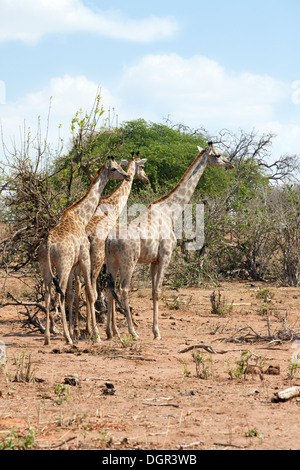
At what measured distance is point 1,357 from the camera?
620 centimetres

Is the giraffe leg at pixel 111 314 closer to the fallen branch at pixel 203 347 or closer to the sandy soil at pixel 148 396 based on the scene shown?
the sandy soil at pixel 148 396

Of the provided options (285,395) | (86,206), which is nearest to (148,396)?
(285,395)

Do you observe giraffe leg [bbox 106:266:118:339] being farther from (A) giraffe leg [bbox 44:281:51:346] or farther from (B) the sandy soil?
(A) giraffe leg [bbox 44:281:51:346]

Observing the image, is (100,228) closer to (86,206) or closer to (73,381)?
(86,206)

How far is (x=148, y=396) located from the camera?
17.5 feet

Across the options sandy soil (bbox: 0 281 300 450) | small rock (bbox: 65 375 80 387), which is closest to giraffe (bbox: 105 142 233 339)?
sandy soil (bbox: 0 281 300 450)

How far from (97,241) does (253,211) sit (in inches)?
356

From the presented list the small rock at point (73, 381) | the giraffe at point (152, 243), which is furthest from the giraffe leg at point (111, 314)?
the small rock at point (73, 381)

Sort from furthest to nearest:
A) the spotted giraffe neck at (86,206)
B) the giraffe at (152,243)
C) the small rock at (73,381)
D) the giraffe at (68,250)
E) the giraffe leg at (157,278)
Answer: the giraffe leg at (157,278), the giraffe at (152,243), the spotted giraffe neck at (86,206), the giraffe at (68,250), the small rock at (73,381)

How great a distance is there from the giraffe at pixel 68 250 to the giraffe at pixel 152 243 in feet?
1.71

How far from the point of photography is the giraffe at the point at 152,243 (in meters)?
8.62
